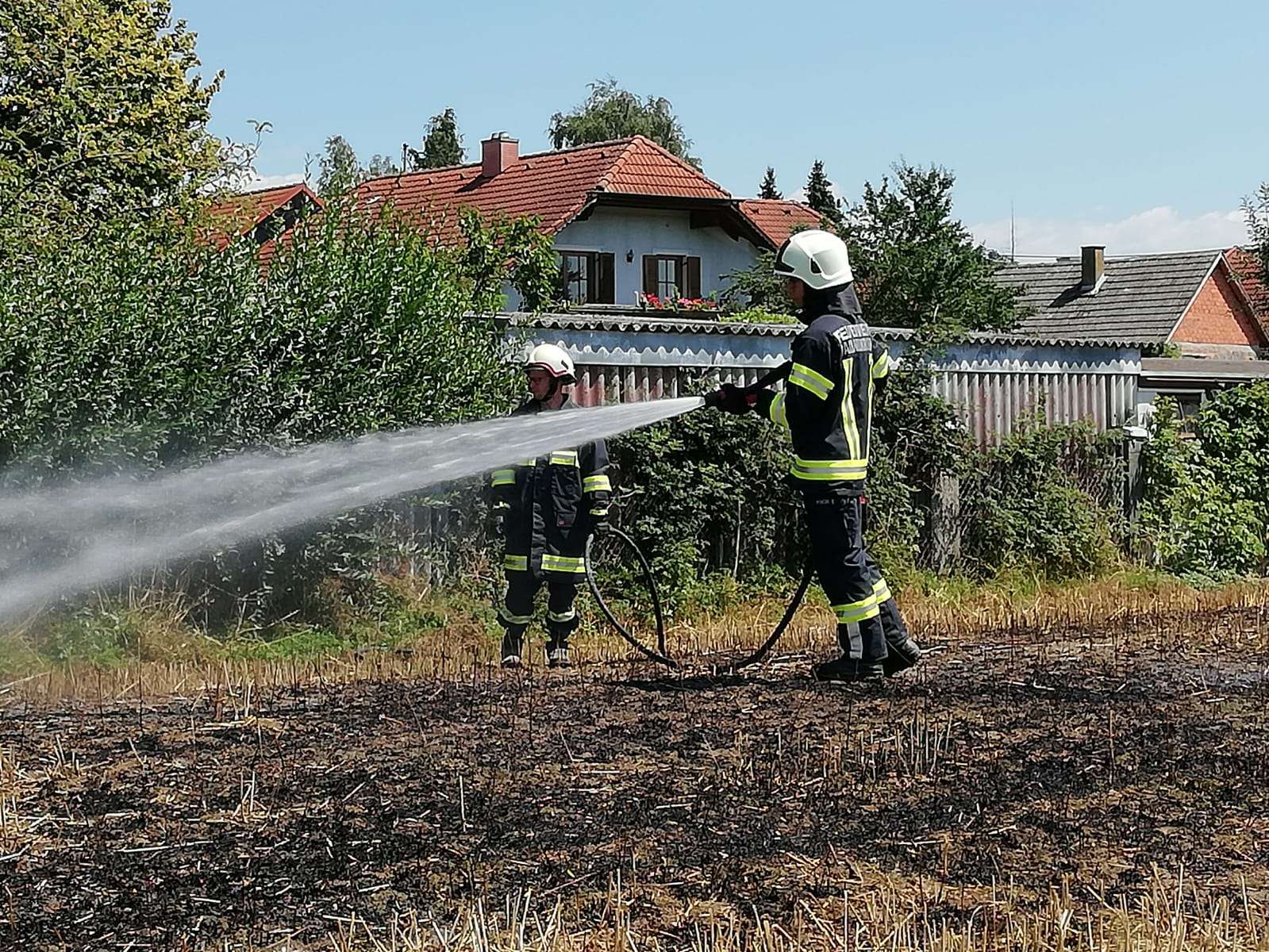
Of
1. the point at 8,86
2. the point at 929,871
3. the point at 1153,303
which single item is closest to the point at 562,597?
the point at 929,871

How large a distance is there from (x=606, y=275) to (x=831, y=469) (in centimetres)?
2952

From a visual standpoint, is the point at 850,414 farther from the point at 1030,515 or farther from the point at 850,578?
the point at 1030,515

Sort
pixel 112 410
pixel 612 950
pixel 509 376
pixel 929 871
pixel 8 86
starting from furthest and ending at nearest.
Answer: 1. pixel 8 86
2. pixel 509 376
3. pixel 112 410
4. pixel 929 871
5. pixel 612 950

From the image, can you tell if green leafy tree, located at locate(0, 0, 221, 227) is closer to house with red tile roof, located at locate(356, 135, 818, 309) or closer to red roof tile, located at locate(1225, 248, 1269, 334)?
house with red tile roof, located at locate(356, 135, 818, 309)

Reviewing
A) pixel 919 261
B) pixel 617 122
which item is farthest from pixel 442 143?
pixel 919 261

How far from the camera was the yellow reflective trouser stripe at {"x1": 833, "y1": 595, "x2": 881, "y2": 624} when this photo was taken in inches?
328

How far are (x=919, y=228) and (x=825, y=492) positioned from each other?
2559 centimetres

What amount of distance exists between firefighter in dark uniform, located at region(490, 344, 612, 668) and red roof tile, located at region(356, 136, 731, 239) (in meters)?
26.0

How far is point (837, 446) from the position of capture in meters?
8.36

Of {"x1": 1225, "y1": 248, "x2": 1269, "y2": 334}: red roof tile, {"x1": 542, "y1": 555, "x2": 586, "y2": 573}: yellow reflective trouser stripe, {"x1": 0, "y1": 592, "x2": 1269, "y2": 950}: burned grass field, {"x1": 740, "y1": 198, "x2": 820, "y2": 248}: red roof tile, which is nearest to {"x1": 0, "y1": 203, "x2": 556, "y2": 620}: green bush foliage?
{"x1": 0, "y1": 592, "x2": 1269, "y2": 950}: burned grass field

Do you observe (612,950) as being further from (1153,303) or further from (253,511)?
(1153,303)

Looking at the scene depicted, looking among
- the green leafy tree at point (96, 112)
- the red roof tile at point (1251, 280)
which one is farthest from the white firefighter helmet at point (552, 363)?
the red roof tile at point (1251, 280)

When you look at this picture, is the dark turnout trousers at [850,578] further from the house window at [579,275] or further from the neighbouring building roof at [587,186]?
the house window at [579,275]

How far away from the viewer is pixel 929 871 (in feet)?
16.1
